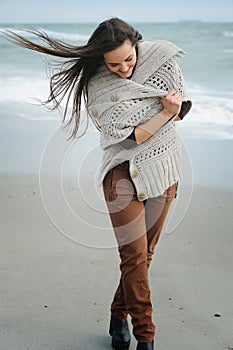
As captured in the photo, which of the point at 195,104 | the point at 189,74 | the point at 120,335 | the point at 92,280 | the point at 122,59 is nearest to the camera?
the point at 122,59

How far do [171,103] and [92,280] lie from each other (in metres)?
1.06

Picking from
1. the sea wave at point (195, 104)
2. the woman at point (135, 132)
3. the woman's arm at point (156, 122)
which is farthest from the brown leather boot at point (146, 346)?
the sea wave at point (195, 104)

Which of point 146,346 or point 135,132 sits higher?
point 135,132

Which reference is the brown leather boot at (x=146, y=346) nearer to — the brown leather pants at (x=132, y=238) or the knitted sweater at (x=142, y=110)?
the brown leather pants at (x=132, y=238)

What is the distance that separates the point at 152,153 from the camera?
208 centimetres

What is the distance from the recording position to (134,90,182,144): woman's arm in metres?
2.02

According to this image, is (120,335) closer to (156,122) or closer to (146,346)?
(146,346)

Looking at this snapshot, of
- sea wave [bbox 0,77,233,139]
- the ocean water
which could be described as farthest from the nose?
the ocean water

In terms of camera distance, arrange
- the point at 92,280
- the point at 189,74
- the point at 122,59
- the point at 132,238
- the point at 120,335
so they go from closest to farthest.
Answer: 1. the point at 122,59
2. the point at 132,238
3. the point at 120,335
4. the point at 92,280
5. the point at 189,74

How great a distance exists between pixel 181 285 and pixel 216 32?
644 centimetres

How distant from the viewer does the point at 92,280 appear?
9.14 feet

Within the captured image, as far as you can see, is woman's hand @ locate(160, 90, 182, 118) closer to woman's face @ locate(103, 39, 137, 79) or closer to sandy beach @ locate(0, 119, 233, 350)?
woman's face @ locate(103, 39, 137, 79)

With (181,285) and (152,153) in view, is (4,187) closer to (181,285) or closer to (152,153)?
(181,285)

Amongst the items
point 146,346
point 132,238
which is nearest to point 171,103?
point 132,238
